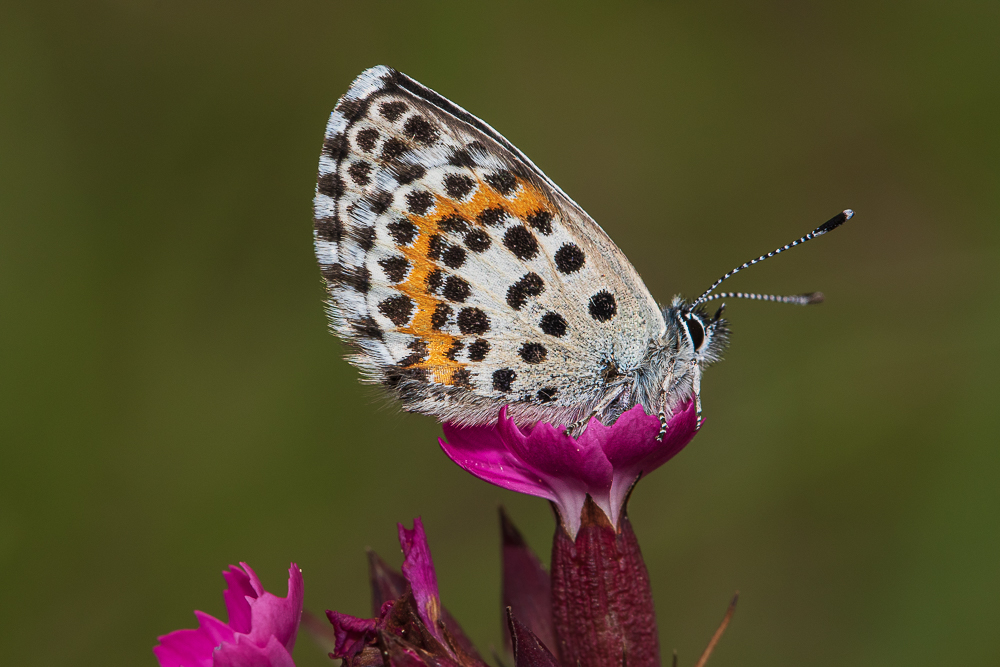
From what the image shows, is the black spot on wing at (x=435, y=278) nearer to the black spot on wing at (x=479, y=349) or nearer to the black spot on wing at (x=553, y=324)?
the black spot on wing at (x=479, y=349)

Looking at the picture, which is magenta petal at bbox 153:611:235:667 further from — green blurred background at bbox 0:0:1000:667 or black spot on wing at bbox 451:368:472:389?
green blurred background at bbox 0:0:1000:667

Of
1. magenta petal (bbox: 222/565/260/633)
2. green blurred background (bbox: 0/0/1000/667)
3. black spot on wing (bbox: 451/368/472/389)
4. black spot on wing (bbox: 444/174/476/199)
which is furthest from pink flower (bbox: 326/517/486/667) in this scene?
green blurred background (bbox: 0/0/1000/667)

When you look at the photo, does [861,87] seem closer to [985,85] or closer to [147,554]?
[985,85]

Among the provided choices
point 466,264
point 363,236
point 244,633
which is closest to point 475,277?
point 466,264

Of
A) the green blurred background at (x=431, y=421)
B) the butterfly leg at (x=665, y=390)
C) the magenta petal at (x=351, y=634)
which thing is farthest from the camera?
the green blurred background at (x=431, y=421)

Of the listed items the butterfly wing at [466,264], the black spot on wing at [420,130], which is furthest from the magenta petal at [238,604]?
the black spot on wing at [420,130]

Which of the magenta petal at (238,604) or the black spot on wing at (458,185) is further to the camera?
the black spot on wing at (458,185)

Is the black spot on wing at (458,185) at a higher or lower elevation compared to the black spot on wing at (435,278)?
higher

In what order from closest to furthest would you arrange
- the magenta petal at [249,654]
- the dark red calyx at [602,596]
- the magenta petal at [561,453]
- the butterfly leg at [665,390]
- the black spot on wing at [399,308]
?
the magenta petal at [249,654] → the magenta petal at [561,453] → the dark red calyx at [602,596] → the butterfly leg at [665,390] → the black spot on wing at [399,308]

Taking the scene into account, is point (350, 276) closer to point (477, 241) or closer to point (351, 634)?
point (477, 241)
